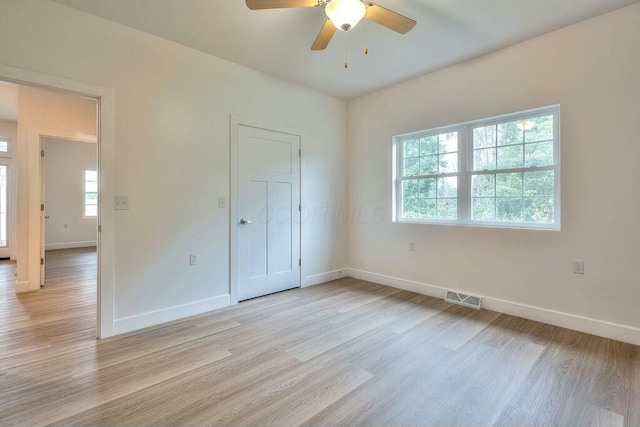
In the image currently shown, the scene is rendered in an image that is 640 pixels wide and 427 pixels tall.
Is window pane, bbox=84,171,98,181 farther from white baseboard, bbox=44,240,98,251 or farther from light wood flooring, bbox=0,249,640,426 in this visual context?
light wood flooring, bbox=0,249,640,426

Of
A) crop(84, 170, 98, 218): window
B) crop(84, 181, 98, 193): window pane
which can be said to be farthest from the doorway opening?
crop(84, 181, 98, 193): window pane

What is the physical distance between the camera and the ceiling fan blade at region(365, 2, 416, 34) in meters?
1.98

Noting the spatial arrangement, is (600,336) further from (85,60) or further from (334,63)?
(85,60)

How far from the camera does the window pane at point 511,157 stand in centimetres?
305

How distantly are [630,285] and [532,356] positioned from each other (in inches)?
42.9

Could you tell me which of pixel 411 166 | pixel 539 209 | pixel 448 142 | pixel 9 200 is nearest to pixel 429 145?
pixel 448 142

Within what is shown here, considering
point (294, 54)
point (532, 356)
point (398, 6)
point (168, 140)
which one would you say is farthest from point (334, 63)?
point (532, 356)

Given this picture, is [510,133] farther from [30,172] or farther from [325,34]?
[30,172]

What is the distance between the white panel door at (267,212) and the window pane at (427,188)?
165 cm

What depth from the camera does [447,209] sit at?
366 centimetres

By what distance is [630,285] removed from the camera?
244cm

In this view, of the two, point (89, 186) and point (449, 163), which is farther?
point (89, 186)

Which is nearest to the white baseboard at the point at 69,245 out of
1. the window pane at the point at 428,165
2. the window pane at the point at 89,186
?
the window pane at the point at 89,186

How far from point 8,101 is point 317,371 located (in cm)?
634
